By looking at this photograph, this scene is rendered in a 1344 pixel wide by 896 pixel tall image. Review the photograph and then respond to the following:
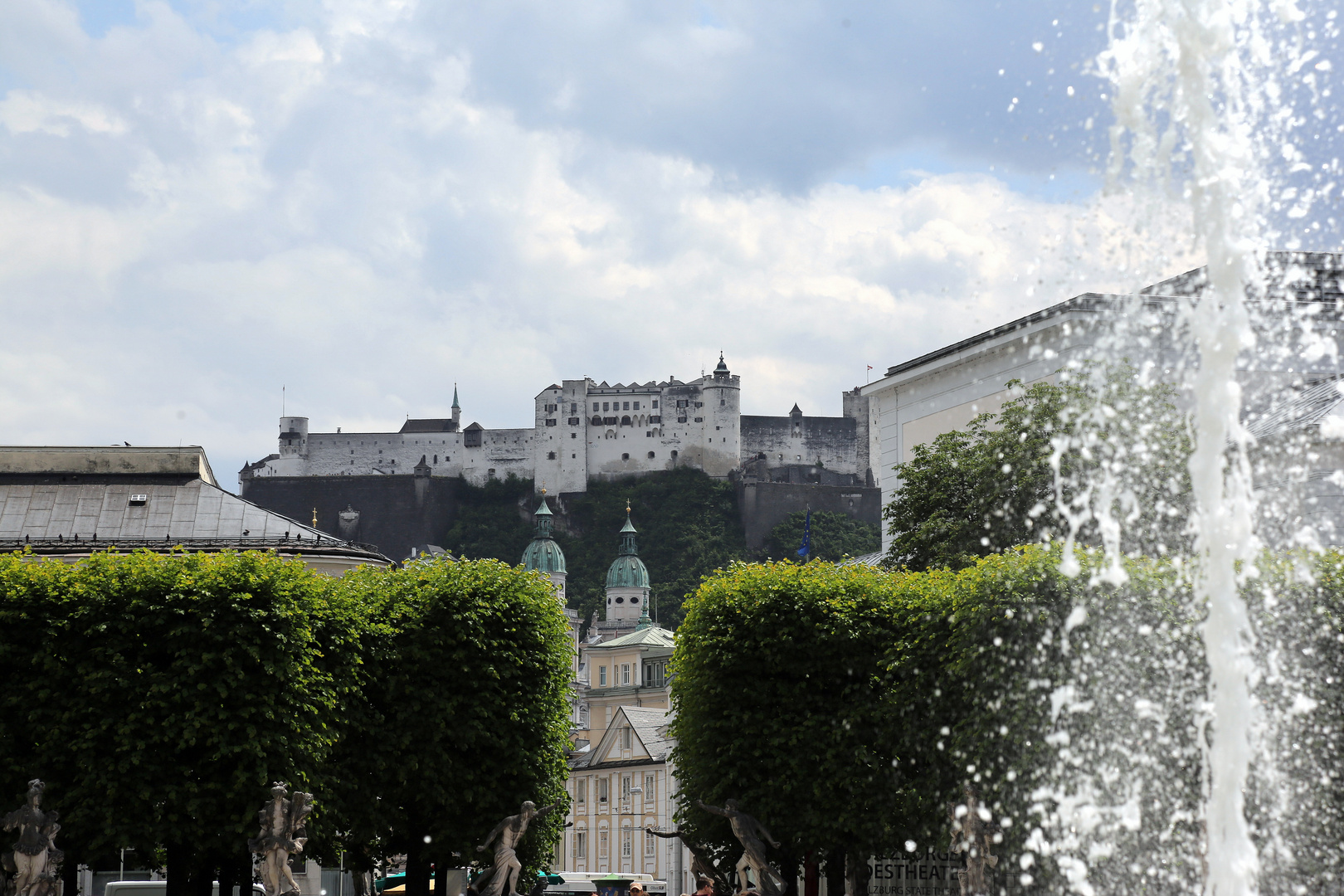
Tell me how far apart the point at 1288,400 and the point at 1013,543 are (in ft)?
20.7

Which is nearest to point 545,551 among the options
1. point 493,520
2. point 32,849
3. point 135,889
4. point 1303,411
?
point 493,520

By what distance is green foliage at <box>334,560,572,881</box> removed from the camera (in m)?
30.9

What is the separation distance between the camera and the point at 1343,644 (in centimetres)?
2462

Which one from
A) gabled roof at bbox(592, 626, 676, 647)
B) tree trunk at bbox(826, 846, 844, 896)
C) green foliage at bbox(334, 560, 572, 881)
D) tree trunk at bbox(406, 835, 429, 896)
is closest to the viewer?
tree trunk at bbox(826, 846, 844, 896)

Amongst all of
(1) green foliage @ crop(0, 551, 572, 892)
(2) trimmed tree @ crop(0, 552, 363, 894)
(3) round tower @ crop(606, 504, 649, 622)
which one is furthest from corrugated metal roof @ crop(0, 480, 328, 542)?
(3) round tower @ crop(606, 504, 649, 622)

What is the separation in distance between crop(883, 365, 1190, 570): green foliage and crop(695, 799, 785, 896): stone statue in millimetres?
6892

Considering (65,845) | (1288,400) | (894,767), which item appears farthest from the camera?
(1288,400)

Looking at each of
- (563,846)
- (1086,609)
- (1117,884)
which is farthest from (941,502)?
(563,846)

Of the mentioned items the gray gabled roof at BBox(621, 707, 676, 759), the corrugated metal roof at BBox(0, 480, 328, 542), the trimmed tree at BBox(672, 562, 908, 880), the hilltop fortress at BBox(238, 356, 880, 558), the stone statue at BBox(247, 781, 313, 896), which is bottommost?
the stone statue at BBox(247, 781, 313, 896)

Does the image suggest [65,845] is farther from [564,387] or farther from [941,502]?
[564,387]

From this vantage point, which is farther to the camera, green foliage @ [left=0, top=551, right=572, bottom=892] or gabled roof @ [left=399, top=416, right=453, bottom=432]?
gabled roof @ [left=399, top=416, right=453, bottom=432]

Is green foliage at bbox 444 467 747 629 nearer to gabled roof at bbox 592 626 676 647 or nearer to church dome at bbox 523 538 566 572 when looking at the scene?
church dome at bbox 523 538 566 572

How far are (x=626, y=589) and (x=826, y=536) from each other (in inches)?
740

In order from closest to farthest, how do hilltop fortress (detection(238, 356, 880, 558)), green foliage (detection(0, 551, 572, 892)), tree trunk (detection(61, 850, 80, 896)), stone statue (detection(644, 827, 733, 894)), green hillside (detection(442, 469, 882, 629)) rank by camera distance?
green foliage (detection(0, 551, 572, 892)), tree trunk (detection(61, 850, 80, 896)), stone statue (detection(644, 827, 733, 894)), green hillside (detection(442, 469, 882, 629)), hilltop fortress (detection(238, 356, 880, 558))
